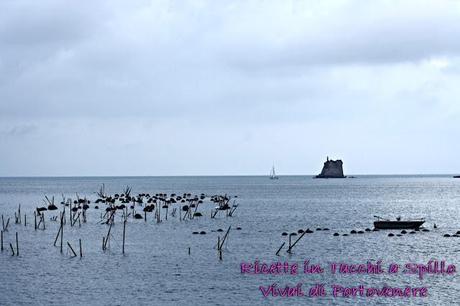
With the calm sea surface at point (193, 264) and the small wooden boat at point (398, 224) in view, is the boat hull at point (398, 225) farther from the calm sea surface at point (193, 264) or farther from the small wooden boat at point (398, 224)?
the calm sea surface at point (193, 264)

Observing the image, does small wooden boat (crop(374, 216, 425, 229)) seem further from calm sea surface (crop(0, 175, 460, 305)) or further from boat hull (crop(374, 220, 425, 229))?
calm sea surface (crop(0, 175, 460, 305))

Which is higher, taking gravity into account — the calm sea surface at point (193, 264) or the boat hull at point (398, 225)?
the boat hull at point (398, 225)

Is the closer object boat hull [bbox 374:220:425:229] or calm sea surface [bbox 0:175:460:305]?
calm sea surface [bbox 0:175:460:305]

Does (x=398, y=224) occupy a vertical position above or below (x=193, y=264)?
above

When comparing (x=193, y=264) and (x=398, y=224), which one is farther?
(x=398, y=224)

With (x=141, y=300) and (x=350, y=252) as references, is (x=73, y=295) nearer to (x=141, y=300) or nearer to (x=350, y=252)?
(x=141, y=300)

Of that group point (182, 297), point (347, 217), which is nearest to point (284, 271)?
point (182, 297)

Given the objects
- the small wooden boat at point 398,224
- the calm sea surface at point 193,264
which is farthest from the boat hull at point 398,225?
the calm sea surface at point 193,264

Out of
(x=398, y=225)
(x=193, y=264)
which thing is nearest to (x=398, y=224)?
(x=398, y=225)

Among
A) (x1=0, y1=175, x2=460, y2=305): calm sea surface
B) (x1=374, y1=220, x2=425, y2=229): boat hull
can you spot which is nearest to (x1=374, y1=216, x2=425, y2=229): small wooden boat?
(x1=374, y1=220, x2=425, y2=229): boat hull

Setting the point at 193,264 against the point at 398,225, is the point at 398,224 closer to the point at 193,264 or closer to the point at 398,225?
the point at 398,225

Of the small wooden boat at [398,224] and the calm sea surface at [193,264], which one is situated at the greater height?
the small wooden boat at [398,224]

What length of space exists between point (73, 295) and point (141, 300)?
486cm

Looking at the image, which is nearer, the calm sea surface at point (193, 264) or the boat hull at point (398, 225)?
the calm sea surface at point (193, 264)
